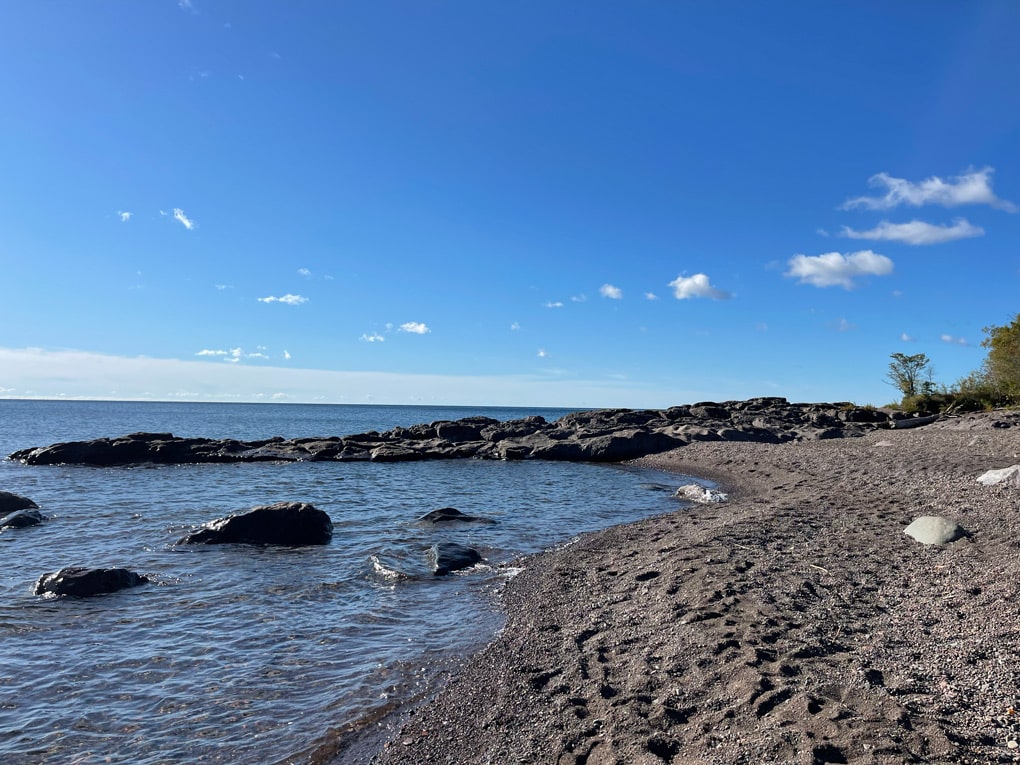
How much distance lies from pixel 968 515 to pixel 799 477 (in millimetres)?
13332

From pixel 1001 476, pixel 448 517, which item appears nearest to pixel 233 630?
pixel 448 517

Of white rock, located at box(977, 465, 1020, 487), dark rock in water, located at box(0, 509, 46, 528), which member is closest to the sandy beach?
white rock, located at box(977, 465, 1020, 487)

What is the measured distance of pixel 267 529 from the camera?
18.2 meters

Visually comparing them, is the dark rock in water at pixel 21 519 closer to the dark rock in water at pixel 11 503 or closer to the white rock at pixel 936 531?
the dark rock in water at pixel 11 503

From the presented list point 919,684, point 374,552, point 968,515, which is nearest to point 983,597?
point 919,684

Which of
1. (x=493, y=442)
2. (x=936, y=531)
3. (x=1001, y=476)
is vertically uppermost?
(x=1001, y=476)

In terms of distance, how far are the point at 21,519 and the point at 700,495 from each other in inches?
976

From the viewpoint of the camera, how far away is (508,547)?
1753 cm

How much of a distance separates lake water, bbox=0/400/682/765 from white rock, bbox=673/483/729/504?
2003 mm

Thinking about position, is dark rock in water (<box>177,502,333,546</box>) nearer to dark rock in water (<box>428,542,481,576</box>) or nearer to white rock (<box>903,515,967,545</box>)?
dark rock in water (<box>428,542,481,576</box>)

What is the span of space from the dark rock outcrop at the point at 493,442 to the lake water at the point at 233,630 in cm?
2136

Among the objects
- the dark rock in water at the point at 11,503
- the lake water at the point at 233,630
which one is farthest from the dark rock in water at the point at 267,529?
the dark rock in water at the point at 11,503

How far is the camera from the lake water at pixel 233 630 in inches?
303

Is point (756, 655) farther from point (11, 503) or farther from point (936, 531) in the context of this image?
point (11, 503)
